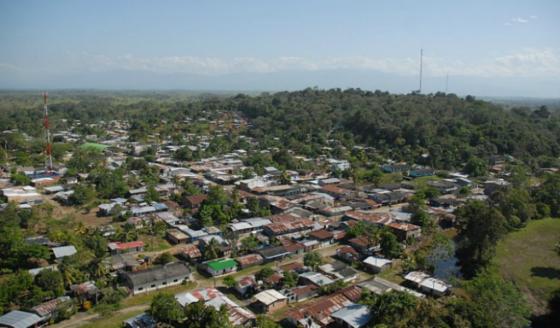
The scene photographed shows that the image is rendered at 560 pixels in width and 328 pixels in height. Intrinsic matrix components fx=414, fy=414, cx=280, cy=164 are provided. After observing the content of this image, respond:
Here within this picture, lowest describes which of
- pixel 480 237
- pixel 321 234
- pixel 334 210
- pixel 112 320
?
pixel 112 320

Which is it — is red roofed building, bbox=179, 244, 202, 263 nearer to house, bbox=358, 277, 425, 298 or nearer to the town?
the town

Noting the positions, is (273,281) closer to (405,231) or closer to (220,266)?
(220,266)

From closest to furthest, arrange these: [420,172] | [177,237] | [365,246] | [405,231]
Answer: [365,246]
[177,237]
[405,231]
[420,172]

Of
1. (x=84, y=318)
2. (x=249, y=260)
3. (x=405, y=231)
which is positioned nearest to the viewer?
(x=84, y=318)

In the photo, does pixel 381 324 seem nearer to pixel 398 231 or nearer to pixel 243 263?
pixel 243 263

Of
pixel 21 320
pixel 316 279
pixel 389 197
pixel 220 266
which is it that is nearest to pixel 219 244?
pixel 220 266

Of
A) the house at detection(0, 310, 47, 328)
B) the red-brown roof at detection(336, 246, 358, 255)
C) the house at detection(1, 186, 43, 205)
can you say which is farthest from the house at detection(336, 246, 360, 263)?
the house at detection(1, 186, 43, 205)

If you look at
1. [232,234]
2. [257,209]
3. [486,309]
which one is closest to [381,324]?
[486,309]
